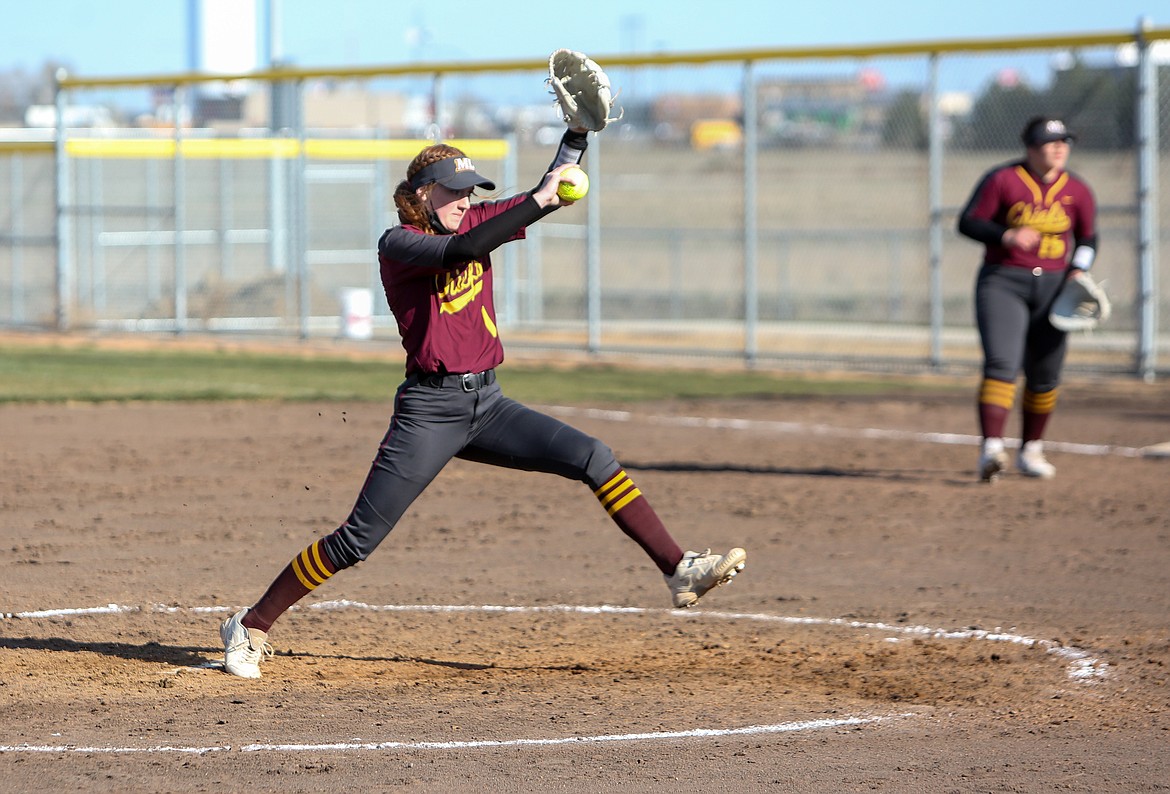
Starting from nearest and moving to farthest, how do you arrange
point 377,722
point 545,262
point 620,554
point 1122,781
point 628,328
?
point 1122,781 < point 377,722 < point 620,554 < point 628,328 < point 545,262

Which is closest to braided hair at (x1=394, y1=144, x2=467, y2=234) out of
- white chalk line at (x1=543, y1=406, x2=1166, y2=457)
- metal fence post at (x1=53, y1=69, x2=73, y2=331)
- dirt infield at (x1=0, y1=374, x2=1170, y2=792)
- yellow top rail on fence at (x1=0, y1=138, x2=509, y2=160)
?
dirt infield at (x1=0, y1=374, x2=1170, y2=792)

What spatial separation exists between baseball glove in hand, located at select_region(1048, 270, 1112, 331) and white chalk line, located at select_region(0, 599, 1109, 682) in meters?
4.30

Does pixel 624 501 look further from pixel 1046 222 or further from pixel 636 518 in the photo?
pixel 1046 222

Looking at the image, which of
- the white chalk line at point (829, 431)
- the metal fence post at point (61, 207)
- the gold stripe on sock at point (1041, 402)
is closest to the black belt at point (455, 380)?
the gold stripe on sock at point (1041, 402)

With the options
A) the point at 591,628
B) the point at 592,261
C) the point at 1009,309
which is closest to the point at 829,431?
the point at 1009,309

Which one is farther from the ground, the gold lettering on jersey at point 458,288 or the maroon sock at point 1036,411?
the gold lettering on jersey at point 458,288

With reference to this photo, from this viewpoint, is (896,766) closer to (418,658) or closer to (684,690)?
(684,690)

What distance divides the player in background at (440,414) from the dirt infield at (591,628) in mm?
413

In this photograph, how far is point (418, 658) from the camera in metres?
6.22

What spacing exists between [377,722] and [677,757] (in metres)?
1.04

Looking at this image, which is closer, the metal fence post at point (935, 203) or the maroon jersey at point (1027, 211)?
the maroon jersey at point (1027, 211)

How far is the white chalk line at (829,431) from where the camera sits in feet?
39.8

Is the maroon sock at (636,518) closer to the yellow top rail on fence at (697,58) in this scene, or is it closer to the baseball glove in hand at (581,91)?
the baseball glove in hand at (581,91)

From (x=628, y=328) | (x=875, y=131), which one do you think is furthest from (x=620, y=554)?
(x=875, y=131)
